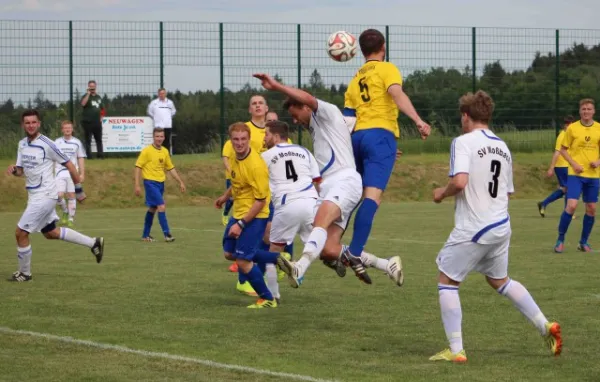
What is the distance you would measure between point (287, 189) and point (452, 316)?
4.05 m

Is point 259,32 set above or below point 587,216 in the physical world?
above

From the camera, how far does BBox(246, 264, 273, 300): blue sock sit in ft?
37.0

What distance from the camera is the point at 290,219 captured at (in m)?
11.9

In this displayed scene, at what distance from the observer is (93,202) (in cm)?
2948

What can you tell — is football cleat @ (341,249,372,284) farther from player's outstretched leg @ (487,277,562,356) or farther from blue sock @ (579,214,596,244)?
blue sock @ (579,214,596,244)

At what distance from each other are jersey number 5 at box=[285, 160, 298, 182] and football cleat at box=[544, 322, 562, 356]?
429 centimetres

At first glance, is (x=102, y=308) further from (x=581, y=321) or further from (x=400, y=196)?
(x=400, y=196)

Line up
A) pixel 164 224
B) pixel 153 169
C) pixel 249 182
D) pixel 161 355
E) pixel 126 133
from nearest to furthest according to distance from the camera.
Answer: pixel 161 355
pixel 249 182
pixel 164 224
pixel 153 169
pixel 126 133

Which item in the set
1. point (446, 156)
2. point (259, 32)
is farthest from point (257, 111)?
point (446, 156)

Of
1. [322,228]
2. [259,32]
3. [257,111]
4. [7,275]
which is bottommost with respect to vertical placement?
[7,275]

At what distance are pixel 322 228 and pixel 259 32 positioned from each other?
23.4 meters

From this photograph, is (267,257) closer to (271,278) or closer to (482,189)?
(271,278)

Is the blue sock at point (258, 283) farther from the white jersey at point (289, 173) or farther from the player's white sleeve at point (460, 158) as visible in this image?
the player's white sleeve at point (460, 158)

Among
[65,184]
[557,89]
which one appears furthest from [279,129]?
[557,89]
